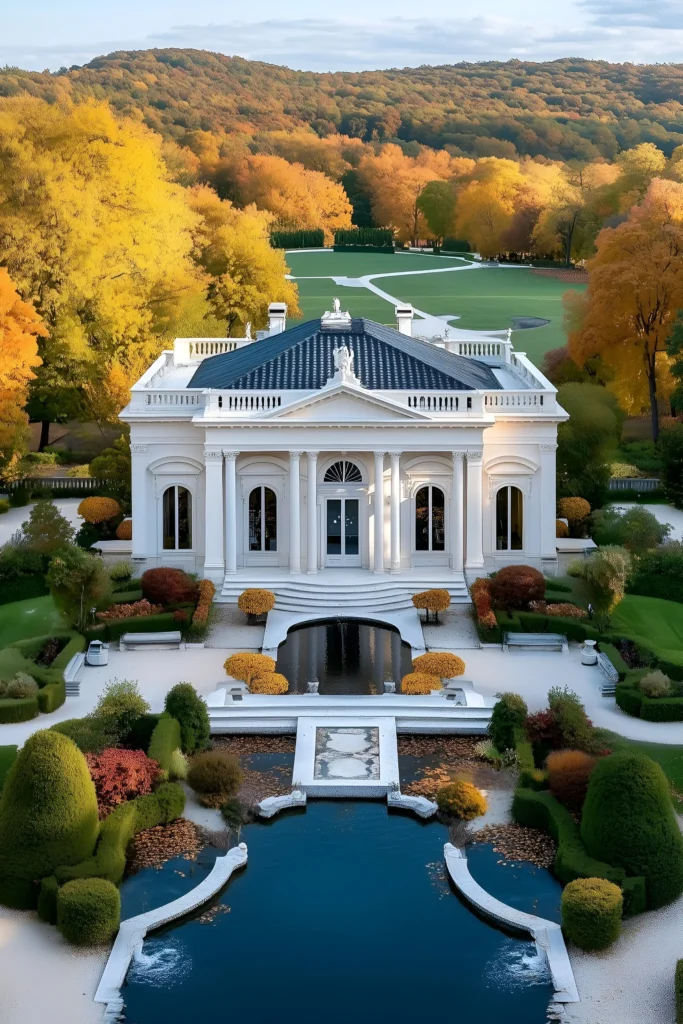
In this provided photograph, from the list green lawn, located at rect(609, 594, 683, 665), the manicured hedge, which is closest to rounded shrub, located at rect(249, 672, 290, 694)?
the manicured hedge

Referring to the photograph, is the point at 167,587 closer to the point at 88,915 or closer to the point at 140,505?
the point at 140,505

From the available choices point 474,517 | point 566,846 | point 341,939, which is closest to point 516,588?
point 474,517

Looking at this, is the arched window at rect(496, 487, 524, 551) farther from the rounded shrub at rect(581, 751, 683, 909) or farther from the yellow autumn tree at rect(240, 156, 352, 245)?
the yellow autumn tree at rect(240, 156, 352, 245)

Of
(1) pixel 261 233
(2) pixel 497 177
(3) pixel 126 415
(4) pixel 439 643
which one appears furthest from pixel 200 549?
(2) pixel 497 177

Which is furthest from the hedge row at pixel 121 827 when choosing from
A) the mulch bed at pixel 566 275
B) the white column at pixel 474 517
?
the mulch bed at pixel 566 275

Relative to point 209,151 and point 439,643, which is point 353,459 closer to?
point 439,643

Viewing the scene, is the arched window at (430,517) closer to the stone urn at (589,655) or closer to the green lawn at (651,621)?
the green lawn at (651,621)

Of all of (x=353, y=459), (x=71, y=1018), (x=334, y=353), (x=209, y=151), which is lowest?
(x=71, y=1018)
